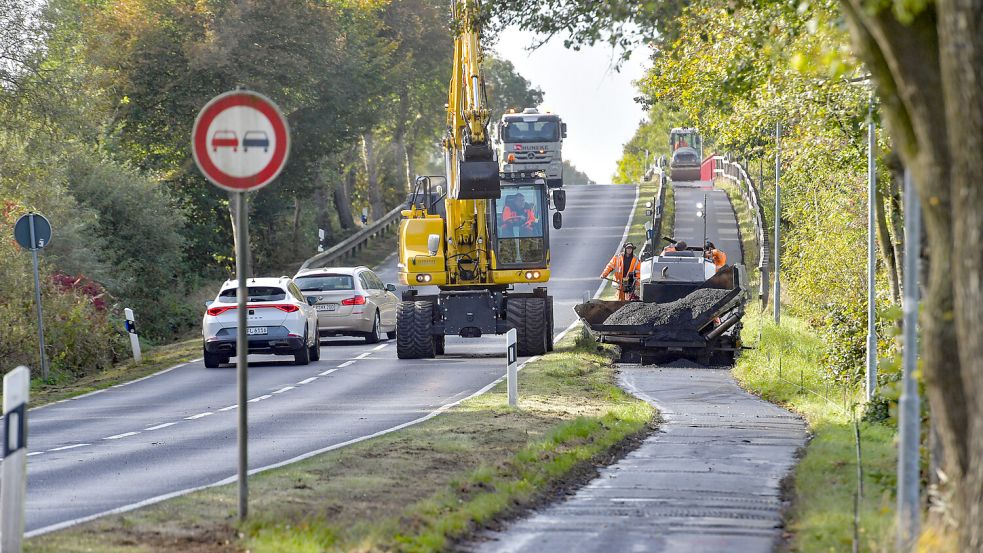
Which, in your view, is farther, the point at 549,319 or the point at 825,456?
the point at 549,319

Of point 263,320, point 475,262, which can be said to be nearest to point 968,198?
point 263,320

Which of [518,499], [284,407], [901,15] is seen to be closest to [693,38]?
[284,407]

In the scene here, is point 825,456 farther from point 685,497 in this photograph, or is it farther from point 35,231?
point 35,231

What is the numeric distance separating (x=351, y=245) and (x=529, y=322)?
30.7 meters

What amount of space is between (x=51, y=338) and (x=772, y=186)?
133 feet

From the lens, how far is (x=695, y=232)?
6322cm

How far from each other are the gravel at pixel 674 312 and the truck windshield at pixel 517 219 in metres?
2.43

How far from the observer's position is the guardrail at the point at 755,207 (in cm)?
4788

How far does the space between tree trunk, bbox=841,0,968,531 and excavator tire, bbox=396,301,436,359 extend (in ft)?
69.5

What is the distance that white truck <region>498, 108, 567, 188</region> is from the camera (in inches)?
2347

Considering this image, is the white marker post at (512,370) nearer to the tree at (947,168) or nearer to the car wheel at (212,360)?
Answer: the car wheel at (212,360)

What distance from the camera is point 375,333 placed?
33.4 metres

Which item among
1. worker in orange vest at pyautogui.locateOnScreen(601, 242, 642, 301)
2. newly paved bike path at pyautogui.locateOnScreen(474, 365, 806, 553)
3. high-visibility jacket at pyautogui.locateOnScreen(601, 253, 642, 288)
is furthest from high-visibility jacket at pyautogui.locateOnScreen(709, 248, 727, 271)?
newly paved bike path at pyautogui.locateOnScreen(474, 365, 806, 553)

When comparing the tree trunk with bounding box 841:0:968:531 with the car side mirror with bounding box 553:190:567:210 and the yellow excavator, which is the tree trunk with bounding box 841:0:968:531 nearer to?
the car side mirror with bounding box 553:190:567:210
